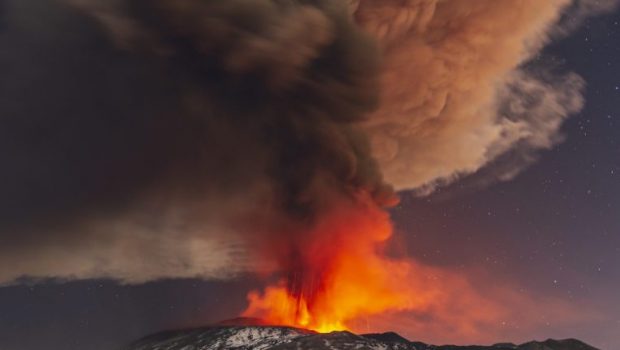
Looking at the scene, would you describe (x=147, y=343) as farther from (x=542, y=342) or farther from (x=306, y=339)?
(x=542, y=342)

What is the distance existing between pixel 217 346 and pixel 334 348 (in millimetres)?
40224

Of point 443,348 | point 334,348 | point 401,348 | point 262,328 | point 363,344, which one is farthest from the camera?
point 443,348

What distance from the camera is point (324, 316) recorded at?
15050 centimetres

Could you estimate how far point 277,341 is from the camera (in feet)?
462

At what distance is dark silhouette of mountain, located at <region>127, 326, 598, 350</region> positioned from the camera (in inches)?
5285

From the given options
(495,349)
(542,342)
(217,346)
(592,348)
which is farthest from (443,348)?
(217,346)

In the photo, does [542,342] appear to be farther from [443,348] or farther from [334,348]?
[334,348]

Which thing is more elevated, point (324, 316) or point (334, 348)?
point (324, 316)

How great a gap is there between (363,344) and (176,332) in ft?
256

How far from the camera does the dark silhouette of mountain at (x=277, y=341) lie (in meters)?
134

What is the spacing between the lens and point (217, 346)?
153m

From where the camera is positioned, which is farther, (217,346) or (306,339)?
(217,346)

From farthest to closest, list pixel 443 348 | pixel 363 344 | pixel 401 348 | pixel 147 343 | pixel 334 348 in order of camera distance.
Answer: pixel 147 343 < pixel 443 348 < pixel 401 348 < pixel 363 344 < pixel 334 348

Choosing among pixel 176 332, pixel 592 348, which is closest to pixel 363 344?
pixel 176 332
